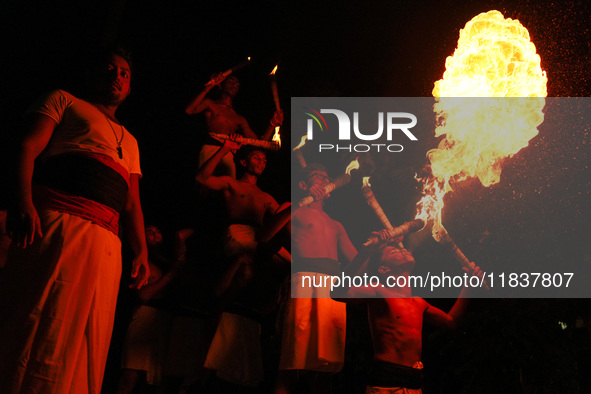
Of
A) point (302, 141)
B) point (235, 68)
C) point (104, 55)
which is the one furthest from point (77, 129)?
point (235, 68)

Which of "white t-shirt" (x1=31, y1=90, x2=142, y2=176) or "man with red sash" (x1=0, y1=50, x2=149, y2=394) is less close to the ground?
"white t-shirt" (x1=31, y1=90, x2=142, y2=176)

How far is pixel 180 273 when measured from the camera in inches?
190

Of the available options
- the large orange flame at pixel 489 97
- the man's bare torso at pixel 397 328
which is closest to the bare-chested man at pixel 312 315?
the man's bare torso at pixel 397 328

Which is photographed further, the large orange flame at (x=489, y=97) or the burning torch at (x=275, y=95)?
the large orange flame at (x=489, y=97)

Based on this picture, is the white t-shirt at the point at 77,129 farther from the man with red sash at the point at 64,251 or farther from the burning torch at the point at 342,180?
the burning torch at the point at 342,180

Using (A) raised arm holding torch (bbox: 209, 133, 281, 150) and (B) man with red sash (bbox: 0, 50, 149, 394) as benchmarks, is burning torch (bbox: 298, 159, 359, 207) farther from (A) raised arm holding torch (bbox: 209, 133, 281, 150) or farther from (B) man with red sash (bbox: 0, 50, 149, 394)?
(B) man with red sash (bbox: 0, 50, 149, 394)

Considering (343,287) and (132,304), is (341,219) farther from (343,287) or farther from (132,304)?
(132,304)

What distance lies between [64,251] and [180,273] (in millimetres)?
2817

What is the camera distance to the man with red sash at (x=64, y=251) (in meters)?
1.94

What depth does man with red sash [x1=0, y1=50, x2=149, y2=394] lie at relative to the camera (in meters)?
1.94

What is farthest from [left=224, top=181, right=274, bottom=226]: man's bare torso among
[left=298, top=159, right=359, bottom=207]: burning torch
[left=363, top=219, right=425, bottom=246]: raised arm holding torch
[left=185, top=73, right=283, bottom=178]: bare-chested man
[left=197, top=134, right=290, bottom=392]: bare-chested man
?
[left=363, top=219, right=425, bottom=246]: raised arm holding torch

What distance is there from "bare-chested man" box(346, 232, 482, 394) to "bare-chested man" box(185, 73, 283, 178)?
1649 mm

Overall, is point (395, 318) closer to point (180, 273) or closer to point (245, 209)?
point (245, 209)

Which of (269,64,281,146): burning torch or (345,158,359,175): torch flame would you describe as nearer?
(269,64,281,146): burning torch
